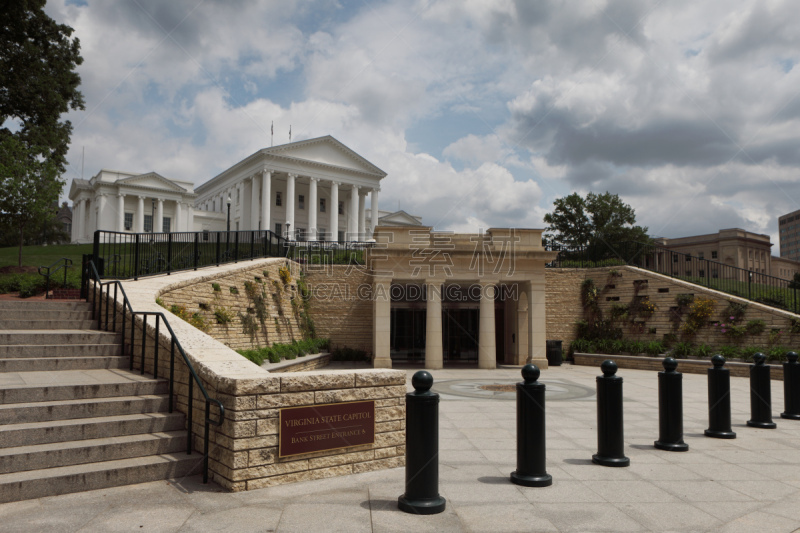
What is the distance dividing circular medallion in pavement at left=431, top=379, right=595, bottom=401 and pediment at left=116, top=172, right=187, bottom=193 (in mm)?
61700

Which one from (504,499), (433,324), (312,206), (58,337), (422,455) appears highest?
(312,206)

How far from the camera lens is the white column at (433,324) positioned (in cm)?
1995

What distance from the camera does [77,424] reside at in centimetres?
531

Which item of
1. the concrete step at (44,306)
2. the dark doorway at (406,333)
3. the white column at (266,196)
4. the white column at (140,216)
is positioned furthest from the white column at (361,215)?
the concrete step at (44,306)

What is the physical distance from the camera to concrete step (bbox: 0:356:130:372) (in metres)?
6.78

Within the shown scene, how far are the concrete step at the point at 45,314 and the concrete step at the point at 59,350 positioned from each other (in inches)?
73.2

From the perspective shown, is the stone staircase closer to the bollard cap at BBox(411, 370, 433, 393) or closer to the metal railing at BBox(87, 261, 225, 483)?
the metal railing at BBox(87, 261, 225, 483)

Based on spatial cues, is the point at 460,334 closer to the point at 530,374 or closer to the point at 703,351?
the point at 703,351

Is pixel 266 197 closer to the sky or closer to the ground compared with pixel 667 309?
closer to the sky

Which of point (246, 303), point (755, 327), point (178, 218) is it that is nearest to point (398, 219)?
point (178, 218)

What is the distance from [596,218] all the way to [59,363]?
50.7 metres

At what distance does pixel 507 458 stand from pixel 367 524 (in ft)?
9.74

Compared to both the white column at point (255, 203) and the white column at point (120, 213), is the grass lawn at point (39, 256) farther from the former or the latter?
the white column at point (255, 203)

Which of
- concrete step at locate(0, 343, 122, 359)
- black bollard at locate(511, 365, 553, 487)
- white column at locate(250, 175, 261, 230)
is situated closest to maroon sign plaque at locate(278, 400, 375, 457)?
black bollard at locate(511, 365, 553, 487)
